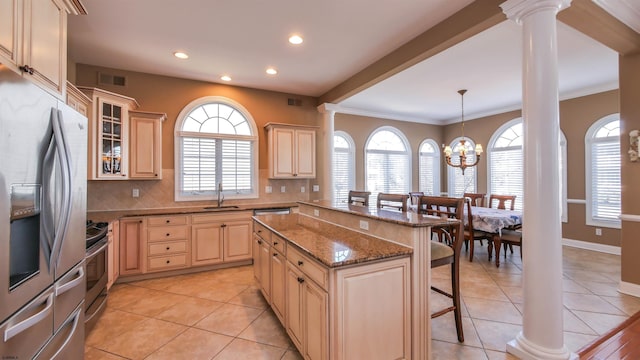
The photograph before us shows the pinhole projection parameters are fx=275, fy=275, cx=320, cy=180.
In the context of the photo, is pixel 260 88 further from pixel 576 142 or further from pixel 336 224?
pixel 576 142

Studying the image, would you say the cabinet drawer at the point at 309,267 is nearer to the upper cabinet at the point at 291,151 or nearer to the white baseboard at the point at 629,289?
the upper cabinet at the point at 291,151

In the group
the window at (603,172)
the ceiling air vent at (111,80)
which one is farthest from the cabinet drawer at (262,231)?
the window at (603,172)

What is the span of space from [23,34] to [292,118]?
3763 millimetres

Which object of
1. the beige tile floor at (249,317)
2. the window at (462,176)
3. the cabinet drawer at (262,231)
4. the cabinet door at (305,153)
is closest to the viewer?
the beige tile floor at (249,317)

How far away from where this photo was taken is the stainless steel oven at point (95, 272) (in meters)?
2.31

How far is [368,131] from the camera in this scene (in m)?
6.64

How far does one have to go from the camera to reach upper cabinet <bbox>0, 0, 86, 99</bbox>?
1.51 metres

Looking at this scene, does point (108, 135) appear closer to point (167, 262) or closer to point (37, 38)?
point (167, 262)

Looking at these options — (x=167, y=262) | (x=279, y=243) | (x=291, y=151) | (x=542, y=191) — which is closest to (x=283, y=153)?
(x=291, y=151)

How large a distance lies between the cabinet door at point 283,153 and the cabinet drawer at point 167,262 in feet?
6.08

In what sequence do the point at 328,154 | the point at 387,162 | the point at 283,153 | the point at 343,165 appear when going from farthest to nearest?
the point at 387,162
the point at 343,165
the point at 328,154
the point at 283,153

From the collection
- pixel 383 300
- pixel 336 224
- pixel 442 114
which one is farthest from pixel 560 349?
pixel 442 114

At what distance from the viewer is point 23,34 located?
162 centimetres

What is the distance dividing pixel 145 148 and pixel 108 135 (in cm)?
46
